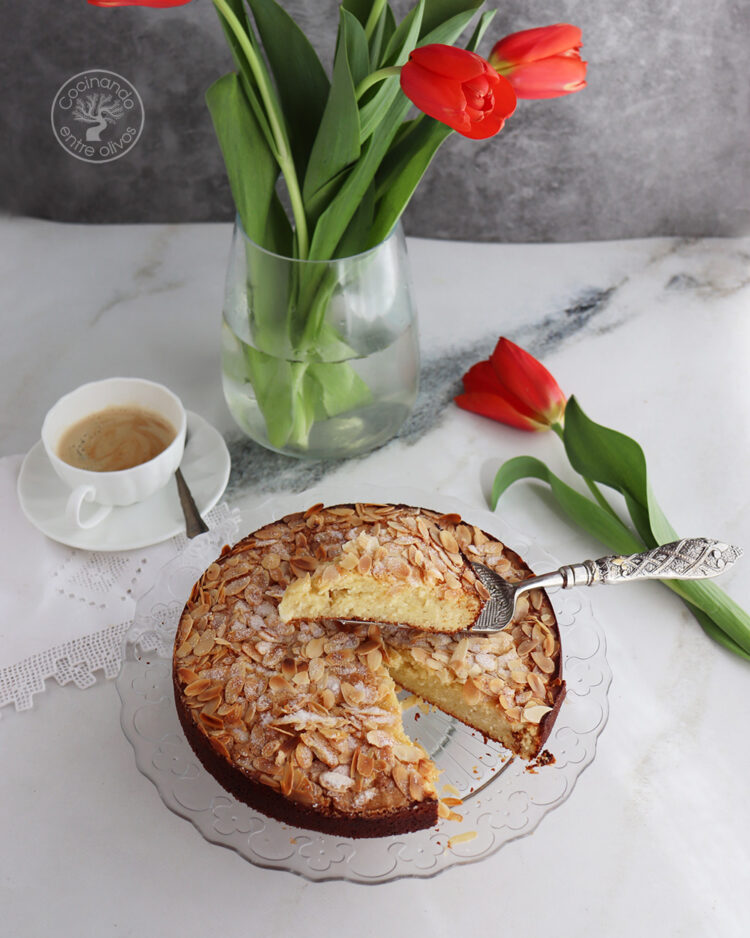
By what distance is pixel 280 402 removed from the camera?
125cm

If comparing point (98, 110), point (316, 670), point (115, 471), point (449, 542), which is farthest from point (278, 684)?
point (98, 110)

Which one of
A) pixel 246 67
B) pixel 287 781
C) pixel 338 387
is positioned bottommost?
pixel 287 781

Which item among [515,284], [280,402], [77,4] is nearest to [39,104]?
[77,4]

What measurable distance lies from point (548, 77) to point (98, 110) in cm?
87

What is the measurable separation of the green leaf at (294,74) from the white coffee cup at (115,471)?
0.37 meters

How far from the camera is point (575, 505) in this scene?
1270mm

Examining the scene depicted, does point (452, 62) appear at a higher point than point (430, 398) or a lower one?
higher

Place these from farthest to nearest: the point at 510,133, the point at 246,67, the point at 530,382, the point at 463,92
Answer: the point at 510,133
the point at 530,382
the point at 246,67
the point at 463,92

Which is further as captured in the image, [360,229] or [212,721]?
[360,229]

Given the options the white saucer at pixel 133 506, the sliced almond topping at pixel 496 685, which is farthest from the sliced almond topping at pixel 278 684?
the white saucer at pixel 133 506

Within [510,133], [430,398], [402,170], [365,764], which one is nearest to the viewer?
[365,764]

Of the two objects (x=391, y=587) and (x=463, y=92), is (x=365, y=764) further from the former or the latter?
(x=463, y=92)

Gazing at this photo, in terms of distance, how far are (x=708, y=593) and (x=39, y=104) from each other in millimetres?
1271

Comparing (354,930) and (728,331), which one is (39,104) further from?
(354,930)
